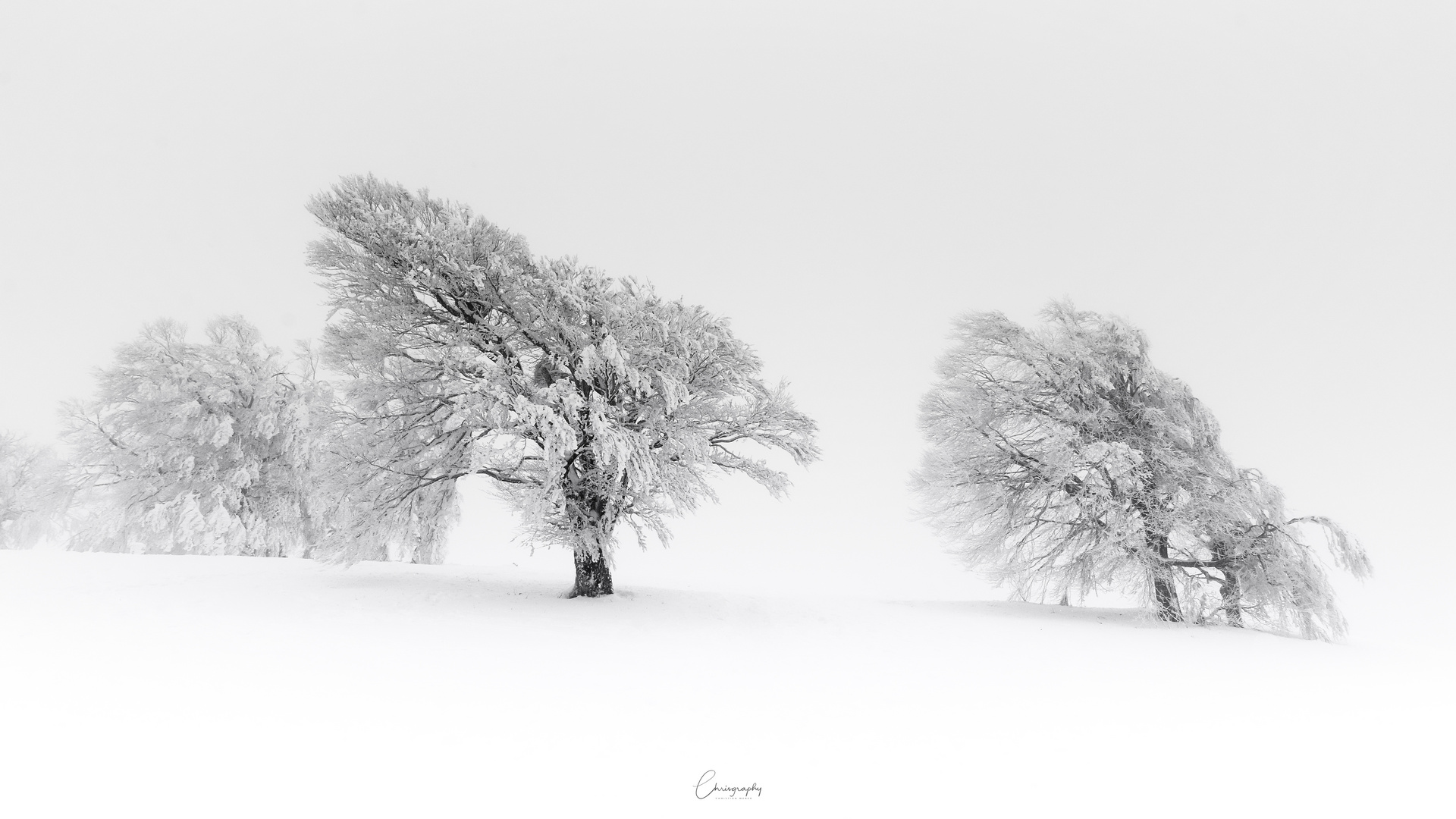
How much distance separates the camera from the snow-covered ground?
14.1 ft

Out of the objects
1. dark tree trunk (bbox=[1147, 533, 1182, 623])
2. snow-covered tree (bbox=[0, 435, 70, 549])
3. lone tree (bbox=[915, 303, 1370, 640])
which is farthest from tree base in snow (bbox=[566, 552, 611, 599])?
snow-covered tree (bbox=[0, 435, 70, 549])

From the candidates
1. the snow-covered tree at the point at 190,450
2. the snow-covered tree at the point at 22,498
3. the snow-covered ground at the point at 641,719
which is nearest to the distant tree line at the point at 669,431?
the snow-covered ground at the point at 641,719

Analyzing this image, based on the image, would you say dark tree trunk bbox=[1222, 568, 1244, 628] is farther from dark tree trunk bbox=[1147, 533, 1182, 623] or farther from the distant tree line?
dark tree trunk bbox=[1147, 533, 1182, 623]

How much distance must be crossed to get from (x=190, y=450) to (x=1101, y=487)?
26.6m

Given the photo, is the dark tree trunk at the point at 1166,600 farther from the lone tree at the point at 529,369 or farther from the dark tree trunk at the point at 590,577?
the dark tree trunk at the point at 590,577

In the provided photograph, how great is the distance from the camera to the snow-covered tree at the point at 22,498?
23547 millimetres

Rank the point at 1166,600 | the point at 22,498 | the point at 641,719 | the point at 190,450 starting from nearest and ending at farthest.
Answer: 1. the point at 641,719
2. the point at 1166,600
3. the point at 190,450
4. the point at 22,498

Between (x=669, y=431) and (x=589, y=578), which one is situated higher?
(x=669, y=431)

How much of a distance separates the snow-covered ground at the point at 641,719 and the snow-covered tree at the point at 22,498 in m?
20.1

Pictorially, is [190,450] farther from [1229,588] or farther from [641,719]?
[1229,588]

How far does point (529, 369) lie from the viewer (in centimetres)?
1306

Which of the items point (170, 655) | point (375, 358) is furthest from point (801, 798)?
point (375, 358)

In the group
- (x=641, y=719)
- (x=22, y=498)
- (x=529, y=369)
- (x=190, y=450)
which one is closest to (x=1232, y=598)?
(x=641, y=719)

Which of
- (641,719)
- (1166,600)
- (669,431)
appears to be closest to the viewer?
(641,719)
